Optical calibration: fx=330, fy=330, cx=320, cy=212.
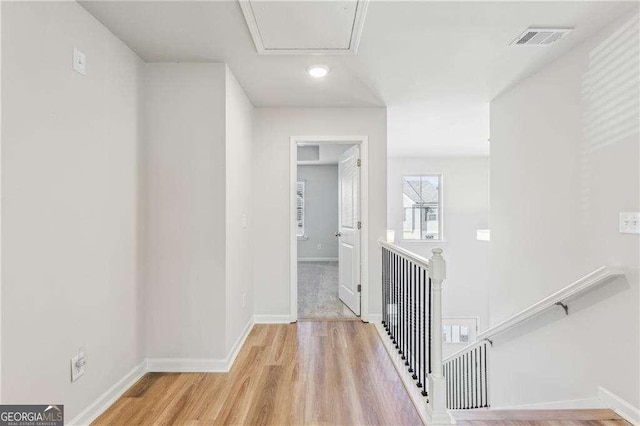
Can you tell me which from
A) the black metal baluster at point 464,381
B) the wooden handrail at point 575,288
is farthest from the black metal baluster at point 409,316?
the black metal baluster at point 464,381

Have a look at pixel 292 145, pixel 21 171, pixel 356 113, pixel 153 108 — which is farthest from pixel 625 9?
pixel 21 171

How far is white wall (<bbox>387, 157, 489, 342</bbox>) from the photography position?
6777 millimetres

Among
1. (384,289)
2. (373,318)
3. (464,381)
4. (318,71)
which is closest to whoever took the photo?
(318,71)

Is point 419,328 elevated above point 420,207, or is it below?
below

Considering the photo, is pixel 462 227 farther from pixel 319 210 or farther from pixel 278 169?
pixel 278 169

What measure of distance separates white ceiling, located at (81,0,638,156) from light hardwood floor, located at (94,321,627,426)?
7.51 feet

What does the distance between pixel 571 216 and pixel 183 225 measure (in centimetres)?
282

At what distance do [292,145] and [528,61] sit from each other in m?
2.18

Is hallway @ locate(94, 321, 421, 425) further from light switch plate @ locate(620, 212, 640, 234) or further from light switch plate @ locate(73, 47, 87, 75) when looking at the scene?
light switch plate @ locate(73, 47, 87, 75)

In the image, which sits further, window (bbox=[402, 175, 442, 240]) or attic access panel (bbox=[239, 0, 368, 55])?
window (bbox=[402, 175, 442, 240])

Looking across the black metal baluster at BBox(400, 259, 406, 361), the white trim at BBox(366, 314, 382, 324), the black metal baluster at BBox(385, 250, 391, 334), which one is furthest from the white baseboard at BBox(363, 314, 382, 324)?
the black metal baluster at BBox(400, 259, 406, 361)

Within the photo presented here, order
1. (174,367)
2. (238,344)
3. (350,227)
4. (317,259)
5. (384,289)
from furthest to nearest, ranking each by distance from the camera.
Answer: (317,259)
(350,227)
(384,289)
(238,344)
(174,367)

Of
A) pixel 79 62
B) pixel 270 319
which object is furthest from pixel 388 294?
pixel 79 62

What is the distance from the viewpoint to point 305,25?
2.01 m
